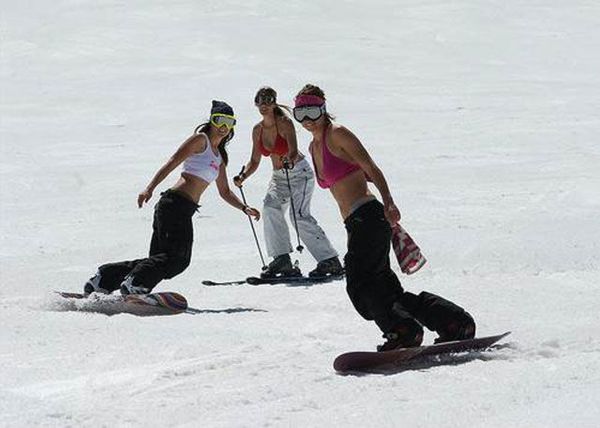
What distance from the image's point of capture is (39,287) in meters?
10.3

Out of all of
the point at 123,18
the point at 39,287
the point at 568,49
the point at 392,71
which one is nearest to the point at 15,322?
the point at 39,287

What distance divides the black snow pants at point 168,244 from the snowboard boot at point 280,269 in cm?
156

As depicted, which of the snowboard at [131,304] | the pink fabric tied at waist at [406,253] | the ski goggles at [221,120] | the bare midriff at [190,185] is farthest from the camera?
the bare midriff at [190,185]

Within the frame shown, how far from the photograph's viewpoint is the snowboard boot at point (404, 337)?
6652 millimetres

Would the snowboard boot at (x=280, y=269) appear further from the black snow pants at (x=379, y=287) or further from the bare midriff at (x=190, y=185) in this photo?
the black snow pants at (x=379, y=287)

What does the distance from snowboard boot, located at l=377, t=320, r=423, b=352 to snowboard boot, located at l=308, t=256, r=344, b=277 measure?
3834mm

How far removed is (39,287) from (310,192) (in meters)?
2.48


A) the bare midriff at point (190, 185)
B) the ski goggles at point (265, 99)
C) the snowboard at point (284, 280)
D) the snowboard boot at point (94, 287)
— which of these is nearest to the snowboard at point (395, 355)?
the bare midriff at point (190, 185)

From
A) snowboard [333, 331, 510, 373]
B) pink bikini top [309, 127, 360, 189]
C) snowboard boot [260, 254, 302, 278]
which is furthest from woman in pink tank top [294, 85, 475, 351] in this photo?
snowboard boot [260, 254, 302, 278]

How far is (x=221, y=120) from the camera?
29.9 ft

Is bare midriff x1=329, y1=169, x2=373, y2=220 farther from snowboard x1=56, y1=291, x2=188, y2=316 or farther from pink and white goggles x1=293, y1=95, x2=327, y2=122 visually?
snowboard x1=56, y1=291, x2=188, y2=316

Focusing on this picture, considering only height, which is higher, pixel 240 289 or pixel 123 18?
pixel 123 18

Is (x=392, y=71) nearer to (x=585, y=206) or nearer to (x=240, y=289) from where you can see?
(x=585, y=206)

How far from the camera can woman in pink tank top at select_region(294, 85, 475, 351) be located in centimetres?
674
